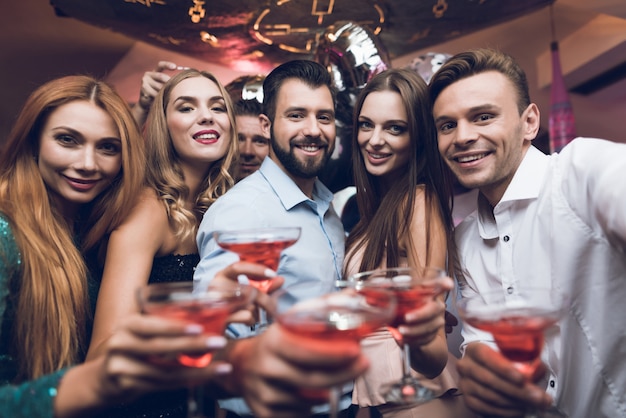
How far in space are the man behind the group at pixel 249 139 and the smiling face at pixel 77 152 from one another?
1338 millimetres

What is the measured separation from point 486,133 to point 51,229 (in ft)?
6.27

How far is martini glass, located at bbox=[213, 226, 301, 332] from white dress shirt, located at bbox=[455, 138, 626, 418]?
1.03m

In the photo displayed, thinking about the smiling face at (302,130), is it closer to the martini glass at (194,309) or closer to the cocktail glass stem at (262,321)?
the cocktail glass stem at (262,321)

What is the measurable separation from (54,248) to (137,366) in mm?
1112

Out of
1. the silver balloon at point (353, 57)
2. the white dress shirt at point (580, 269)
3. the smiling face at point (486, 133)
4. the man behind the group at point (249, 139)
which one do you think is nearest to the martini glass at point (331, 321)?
the white dress shirt at point (580, 269)

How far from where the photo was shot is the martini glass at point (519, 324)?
4.00 feet

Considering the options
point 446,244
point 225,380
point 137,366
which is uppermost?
point 446,244

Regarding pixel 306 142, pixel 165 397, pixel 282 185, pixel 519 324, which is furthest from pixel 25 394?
pixel 306 142

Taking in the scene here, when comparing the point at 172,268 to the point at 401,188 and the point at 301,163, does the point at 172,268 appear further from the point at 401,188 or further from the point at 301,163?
the point at 401,188

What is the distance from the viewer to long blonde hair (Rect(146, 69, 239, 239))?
2.58 metres

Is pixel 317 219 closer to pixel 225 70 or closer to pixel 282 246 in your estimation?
pixel 282 246

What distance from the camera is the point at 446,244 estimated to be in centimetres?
232

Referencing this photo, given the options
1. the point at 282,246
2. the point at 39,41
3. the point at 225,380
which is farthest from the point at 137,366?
the point at 39,41

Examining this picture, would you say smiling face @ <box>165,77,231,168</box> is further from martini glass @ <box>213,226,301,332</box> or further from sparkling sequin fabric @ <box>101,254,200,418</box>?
martini glass @ <box>213,226,301,332</box>
